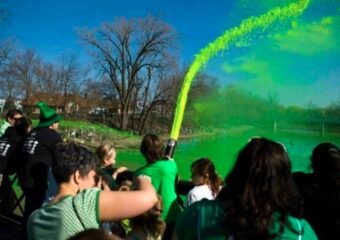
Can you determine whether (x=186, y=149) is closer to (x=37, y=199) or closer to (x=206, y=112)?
→ (x=206, y=112)

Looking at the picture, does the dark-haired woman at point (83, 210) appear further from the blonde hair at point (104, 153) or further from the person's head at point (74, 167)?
the blonde hair at point (104, 153)

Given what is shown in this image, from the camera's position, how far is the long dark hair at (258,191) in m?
2.02

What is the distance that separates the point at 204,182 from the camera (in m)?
4.23

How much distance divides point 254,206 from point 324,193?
39.6 inches

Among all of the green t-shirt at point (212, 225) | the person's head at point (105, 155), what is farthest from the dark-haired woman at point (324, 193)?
the person's head at point (105, 155)

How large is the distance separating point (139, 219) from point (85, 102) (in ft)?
175

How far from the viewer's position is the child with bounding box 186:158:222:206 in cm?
419

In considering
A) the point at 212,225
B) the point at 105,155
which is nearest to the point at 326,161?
the point at 212,225

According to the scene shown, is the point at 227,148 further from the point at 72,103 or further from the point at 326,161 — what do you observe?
the point at 72,103

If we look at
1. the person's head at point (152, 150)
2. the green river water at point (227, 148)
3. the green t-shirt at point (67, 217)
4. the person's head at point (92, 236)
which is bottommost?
the green river water at point (227, 148)

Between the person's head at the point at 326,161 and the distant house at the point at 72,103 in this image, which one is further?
the distant house at the point at 72,103

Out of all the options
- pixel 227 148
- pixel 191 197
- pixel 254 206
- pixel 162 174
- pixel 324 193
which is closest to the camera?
pixel 254 206

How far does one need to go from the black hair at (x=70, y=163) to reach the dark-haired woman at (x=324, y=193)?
139 centimetres

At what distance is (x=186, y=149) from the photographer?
A: 2414 centimetres
